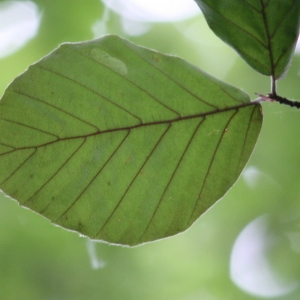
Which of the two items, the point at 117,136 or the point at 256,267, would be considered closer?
the point at 117,136

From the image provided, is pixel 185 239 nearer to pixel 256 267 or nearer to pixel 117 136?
pixel 256 267

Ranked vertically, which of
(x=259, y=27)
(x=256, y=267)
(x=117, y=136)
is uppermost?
(x=259, y=27)

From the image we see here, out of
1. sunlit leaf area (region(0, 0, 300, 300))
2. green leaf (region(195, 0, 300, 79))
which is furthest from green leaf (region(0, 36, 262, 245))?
sunlit leaf area (region(0, 0, 300, 300))

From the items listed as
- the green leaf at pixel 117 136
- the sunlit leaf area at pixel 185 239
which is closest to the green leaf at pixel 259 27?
the green leaf at pixel 117 136

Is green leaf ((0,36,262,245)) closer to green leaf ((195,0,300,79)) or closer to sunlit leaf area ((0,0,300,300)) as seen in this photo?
green leaf ((195,0,300,79))

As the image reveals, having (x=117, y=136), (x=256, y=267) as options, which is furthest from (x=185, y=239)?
(x=117, y=136)

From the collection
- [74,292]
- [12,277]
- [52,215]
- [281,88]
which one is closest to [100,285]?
[74,292]

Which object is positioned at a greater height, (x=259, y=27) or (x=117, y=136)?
(x=259, y=27)
